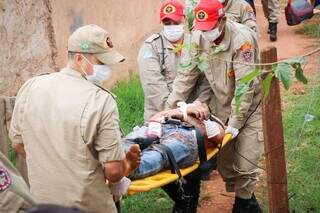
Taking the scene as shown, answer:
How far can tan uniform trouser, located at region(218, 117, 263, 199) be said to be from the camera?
4848 mm

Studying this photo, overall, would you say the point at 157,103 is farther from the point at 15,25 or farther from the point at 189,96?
the point at 15,25

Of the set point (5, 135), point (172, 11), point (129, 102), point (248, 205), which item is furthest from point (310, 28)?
point (5, 135)

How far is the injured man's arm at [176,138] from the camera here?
415 cm

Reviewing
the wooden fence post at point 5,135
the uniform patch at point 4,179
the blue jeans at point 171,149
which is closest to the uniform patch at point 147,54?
the blue jeans at point 171,149

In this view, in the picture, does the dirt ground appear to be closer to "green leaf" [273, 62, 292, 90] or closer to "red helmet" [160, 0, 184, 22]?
"red helmet" [160, 0, 184, 22]

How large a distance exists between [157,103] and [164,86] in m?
0.15

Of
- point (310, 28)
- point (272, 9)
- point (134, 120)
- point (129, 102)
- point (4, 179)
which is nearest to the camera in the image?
point (4, 179)

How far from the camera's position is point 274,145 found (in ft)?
14.6

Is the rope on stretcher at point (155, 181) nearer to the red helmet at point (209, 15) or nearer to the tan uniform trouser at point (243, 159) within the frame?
the tan uniform trouser at point (243, 159)

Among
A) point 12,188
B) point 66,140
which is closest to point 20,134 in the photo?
point 66,140

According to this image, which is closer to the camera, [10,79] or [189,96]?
[189,96]

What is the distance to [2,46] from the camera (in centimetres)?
Result: 591

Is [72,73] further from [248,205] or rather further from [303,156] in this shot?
[303,156]

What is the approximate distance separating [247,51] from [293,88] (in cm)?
372
